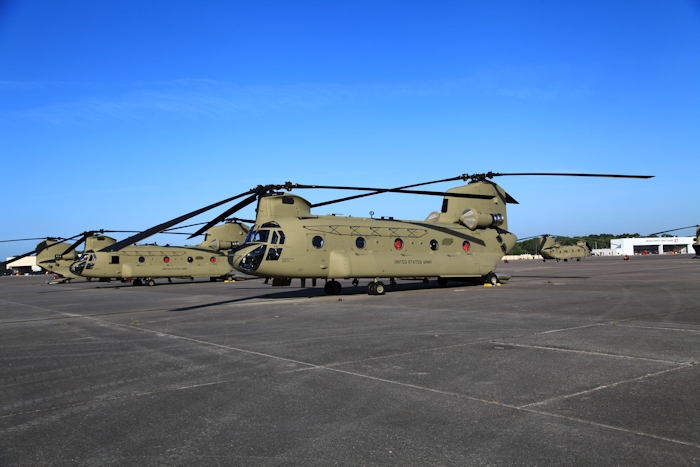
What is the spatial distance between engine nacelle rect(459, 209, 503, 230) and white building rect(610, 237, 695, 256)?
134 metres

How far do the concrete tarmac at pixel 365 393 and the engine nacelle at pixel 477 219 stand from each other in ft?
41.6

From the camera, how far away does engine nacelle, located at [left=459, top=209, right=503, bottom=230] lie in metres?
24.2

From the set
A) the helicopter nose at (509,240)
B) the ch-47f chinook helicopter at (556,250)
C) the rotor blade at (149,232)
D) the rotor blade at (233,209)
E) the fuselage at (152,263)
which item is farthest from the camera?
the ch-47f chinook helicopter at (556,250)

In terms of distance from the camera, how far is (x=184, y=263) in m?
38.6

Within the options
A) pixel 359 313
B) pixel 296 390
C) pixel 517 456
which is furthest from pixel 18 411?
pixel 359 313

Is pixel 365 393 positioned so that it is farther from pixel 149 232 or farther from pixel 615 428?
pixel 149 232

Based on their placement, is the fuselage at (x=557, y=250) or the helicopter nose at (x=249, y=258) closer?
the helicopter nose at (x=249, y=258)

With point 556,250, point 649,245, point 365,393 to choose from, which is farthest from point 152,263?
point 649,245

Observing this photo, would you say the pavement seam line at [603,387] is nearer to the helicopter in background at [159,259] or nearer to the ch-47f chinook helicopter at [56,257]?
the helicopter in background at [159,259]

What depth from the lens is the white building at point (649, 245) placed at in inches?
5630

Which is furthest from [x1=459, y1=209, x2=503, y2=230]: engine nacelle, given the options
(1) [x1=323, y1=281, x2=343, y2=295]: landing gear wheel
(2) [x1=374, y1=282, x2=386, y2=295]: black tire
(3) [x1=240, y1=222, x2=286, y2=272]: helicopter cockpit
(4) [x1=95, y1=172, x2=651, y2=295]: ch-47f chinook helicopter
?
(3) [x1=240, y1=222, x2=286, y2=272]: helicopter cockpit

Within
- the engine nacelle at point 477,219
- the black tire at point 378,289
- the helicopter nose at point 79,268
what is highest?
the engine nacelle at point 477,219

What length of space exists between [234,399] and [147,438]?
131 centimetres

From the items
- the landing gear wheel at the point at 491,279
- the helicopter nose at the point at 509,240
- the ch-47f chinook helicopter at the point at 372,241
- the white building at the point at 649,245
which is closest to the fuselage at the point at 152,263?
the ch-47f chinook helicopter at the point at 372,241
